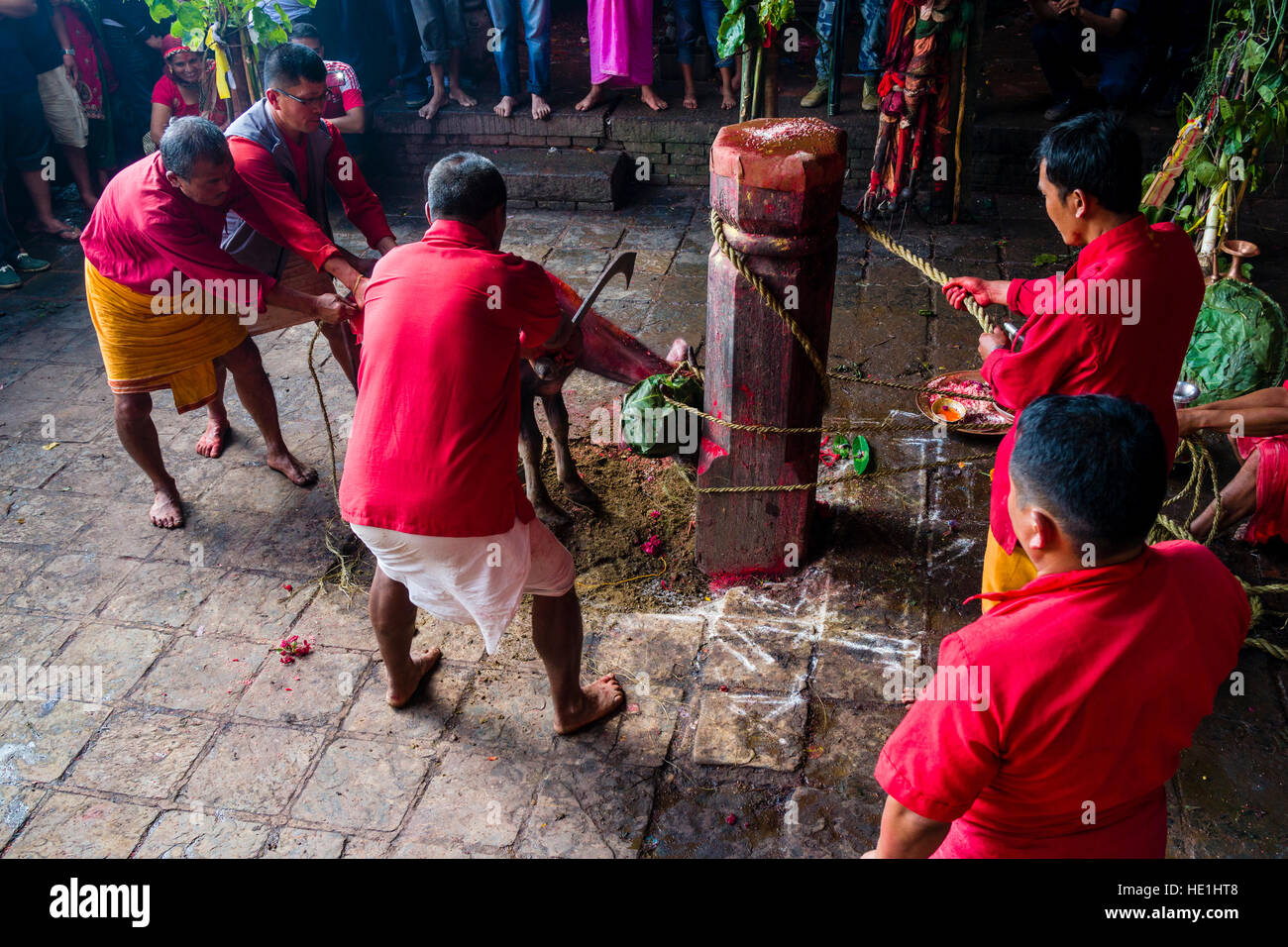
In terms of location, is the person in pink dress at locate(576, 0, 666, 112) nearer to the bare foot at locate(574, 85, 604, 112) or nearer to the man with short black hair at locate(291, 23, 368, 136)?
the bare foot at locate(574, 85, 604, 112)

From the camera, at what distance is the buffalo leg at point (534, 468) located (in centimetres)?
423

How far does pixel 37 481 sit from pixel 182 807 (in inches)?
98.8

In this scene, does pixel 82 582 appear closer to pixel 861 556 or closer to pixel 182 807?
pixel 182 807

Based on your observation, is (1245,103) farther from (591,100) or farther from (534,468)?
(591,100)

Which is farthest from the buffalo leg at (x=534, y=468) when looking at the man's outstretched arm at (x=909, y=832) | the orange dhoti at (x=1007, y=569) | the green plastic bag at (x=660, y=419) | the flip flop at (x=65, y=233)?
the flip flop at (x=65, y=233)

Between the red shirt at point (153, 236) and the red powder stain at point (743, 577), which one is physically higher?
the red shirt at point (153, 236)

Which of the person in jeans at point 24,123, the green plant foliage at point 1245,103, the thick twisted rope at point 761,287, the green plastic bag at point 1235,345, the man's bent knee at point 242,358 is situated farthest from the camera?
the person in jeans at point 24,123

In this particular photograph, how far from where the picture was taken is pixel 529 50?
7789 millimetres

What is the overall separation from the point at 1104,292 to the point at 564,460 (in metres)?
→ 2.47

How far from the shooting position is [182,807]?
10.5 feet

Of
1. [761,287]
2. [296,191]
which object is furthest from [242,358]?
[761,287]

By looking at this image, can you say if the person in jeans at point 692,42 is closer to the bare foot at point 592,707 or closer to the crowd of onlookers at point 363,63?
the crowd of onlookers at point 363,63

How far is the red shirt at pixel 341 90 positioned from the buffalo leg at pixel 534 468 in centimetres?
398

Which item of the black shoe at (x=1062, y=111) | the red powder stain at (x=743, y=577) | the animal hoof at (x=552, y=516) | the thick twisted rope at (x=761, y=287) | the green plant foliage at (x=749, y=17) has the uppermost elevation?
the green plant foliage at (x=749, y=17)
